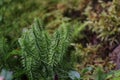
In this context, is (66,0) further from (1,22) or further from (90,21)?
(1,22)

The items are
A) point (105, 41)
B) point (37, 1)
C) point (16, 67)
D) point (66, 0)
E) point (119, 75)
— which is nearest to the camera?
point (119, 75)

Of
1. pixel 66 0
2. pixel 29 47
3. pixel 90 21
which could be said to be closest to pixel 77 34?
pixel 90 21

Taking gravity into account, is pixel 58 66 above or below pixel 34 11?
below

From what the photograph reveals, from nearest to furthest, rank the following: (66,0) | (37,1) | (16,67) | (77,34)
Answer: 1. (16,67)
2. (77,34)
3. (66,0)
4. (37,1)

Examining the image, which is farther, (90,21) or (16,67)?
(90,21)
